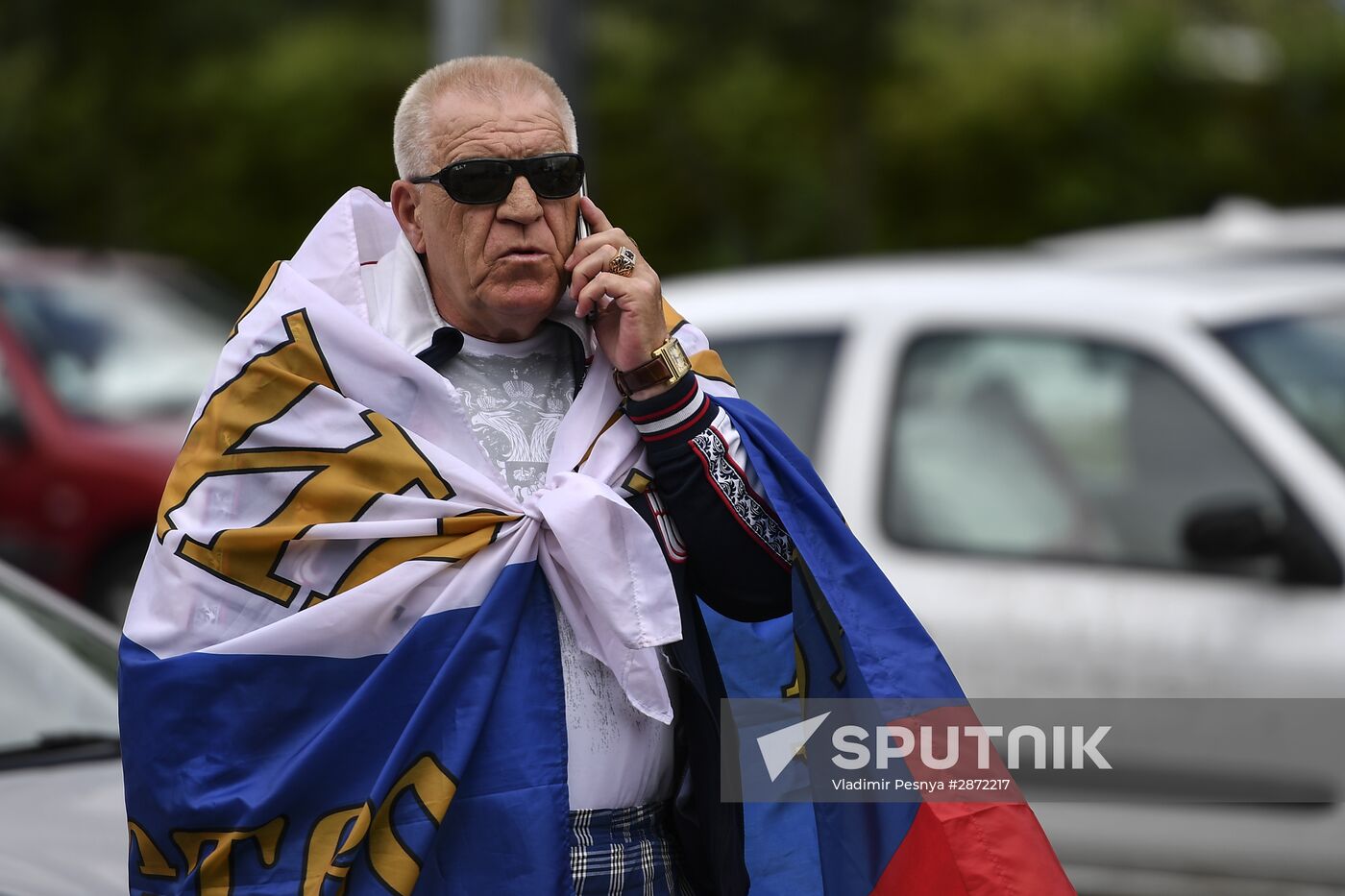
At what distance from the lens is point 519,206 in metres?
2.39

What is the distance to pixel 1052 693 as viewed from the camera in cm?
438

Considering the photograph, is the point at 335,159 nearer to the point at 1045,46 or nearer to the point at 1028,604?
the point at 1045,46

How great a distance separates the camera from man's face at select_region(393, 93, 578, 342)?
240cm

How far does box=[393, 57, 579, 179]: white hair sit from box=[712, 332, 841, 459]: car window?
2.41m

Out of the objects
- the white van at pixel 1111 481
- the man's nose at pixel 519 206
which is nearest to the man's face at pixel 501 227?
the man's nose at pixel 519 206

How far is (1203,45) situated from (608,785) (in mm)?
13770

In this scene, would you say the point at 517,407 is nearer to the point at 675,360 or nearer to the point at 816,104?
the point at 675,360

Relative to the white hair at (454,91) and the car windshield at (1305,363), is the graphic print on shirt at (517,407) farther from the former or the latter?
the car windshield at (1305,363)

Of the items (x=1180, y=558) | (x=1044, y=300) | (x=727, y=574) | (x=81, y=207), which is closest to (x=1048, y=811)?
(x=1180, y=558)

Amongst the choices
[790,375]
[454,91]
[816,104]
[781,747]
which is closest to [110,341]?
Result: [790,375]

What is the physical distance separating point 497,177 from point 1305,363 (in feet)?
8.98

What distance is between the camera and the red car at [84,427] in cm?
791

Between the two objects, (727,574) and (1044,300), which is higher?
(1044,300)

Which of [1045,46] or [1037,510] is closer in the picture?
[1037,510]
